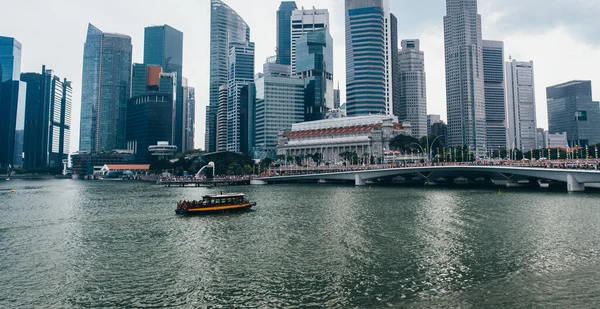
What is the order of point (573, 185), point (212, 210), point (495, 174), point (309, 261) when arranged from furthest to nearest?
point (495, 174) → point (573, 185) → point (212, 210) → point (309, 261)

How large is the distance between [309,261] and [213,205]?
43219mm

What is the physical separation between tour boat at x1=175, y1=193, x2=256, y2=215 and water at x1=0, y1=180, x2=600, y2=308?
5.64m

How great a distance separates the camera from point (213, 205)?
259ft

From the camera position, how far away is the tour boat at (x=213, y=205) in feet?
247

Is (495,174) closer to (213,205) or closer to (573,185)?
(573,185)

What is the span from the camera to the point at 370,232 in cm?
5372

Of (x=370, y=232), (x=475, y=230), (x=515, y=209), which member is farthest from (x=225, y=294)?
(x=515, y=209)

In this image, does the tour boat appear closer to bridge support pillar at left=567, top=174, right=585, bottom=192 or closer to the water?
the water

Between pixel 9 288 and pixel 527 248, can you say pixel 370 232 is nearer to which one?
pixel 527 248

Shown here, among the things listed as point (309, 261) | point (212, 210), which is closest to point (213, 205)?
point (212, 210)

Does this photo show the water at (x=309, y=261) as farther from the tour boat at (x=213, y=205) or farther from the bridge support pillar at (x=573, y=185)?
the bridge support pillar at (x=573, y=185)

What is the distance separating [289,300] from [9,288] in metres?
22.7

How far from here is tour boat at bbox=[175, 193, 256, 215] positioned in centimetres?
7538

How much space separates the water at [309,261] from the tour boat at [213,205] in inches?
222
